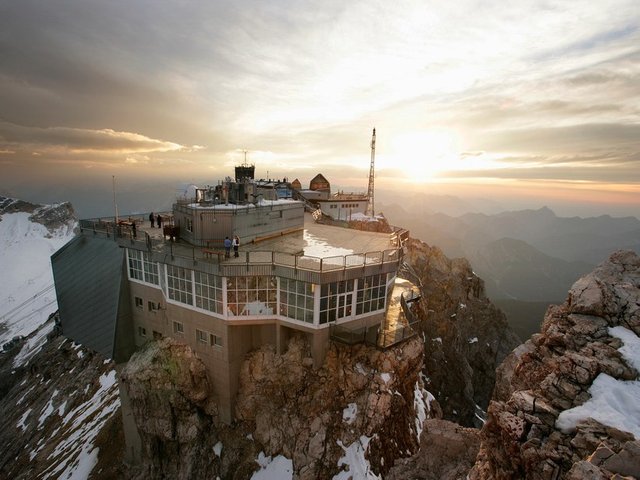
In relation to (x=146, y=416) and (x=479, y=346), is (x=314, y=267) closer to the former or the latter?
(x=146, y=416)

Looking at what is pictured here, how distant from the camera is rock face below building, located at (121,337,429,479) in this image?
20.9m

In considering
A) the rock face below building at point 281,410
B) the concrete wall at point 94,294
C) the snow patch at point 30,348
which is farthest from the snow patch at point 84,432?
the snow patch at point 30,348

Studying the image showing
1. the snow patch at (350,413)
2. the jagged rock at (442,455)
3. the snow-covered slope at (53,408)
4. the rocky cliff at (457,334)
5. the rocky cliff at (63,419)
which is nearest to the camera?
the jagged rock at (442,455)

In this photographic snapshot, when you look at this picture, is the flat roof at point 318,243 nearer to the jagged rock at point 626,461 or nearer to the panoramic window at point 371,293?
the panoramic window at point 371,293

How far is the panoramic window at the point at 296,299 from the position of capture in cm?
2069

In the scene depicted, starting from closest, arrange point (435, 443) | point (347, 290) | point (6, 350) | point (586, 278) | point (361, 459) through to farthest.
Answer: point (586, 278) → point (435, 443) → point (361, 459) → point (347, 290) → point (6, 350)

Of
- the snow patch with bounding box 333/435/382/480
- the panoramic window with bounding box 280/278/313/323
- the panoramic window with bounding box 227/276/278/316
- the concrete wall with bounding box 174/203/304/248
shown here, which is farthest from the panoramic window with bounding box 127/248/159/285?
the snow patch with bounding box 333/435/382/480

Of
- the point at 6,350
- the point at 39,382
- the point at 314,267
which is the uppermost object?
the point at 314,267

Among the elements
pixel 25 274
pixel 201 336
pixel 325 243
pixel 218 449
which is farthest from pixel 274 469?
pixel 25 274

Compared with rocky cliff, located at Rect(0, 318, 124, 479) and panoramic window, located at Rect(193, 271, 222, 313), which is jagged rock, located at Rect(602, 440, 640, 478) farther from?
rocky cliff, located at Rect(0, 318, 124, 479)

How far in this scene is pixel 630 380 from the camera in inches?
360

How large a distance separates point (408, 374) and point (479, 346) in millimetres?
39003

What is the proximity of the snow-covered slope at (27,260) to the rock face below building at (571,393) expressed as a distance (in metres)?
110

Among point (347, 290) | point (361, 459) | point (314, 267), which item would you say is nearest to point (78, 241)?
Answer: point (314, 267)
